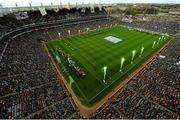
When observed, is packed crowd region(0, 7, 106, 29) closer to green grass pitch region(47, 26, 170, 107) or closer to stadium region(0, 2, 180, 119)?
stadium region(0, 2, 180, 119)

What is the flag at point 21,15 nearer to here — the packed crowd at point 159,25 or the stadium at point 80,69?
the stadium at point 80,69

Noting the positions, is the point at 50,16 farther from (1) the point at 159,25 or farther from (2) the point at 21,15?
(1) the point at 159,25

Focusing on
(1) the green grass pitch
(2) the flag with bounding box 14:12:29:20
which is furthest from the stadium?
(2) the flag with bounding box 14:12:29:20

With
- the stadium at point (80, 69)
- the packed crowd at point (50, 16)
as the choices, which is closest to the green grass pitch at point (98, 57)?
the stadium at point (80, 69)

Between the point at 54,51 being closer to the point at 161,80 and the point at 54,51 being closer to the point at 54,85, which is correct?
the point at 54,85

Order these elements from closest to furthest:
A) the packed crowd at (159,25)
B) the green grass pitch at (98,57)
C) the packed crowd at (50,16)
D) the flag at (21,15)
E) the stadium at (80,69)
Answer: the stadium at (80,69) → the green grass pitch at (98,57) → the packed crowd at (50,16) → the flag at (21,15) → the packed crowd at (159,25)

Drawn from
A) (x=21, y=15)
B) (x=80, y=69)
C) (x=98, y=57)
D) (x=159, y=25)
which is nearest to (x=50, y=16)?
(x=21, y=15)

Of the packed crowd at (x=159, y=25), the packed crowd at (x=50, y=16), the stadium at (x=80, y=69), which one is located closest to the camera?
the stadium at (x=80, y=69)
